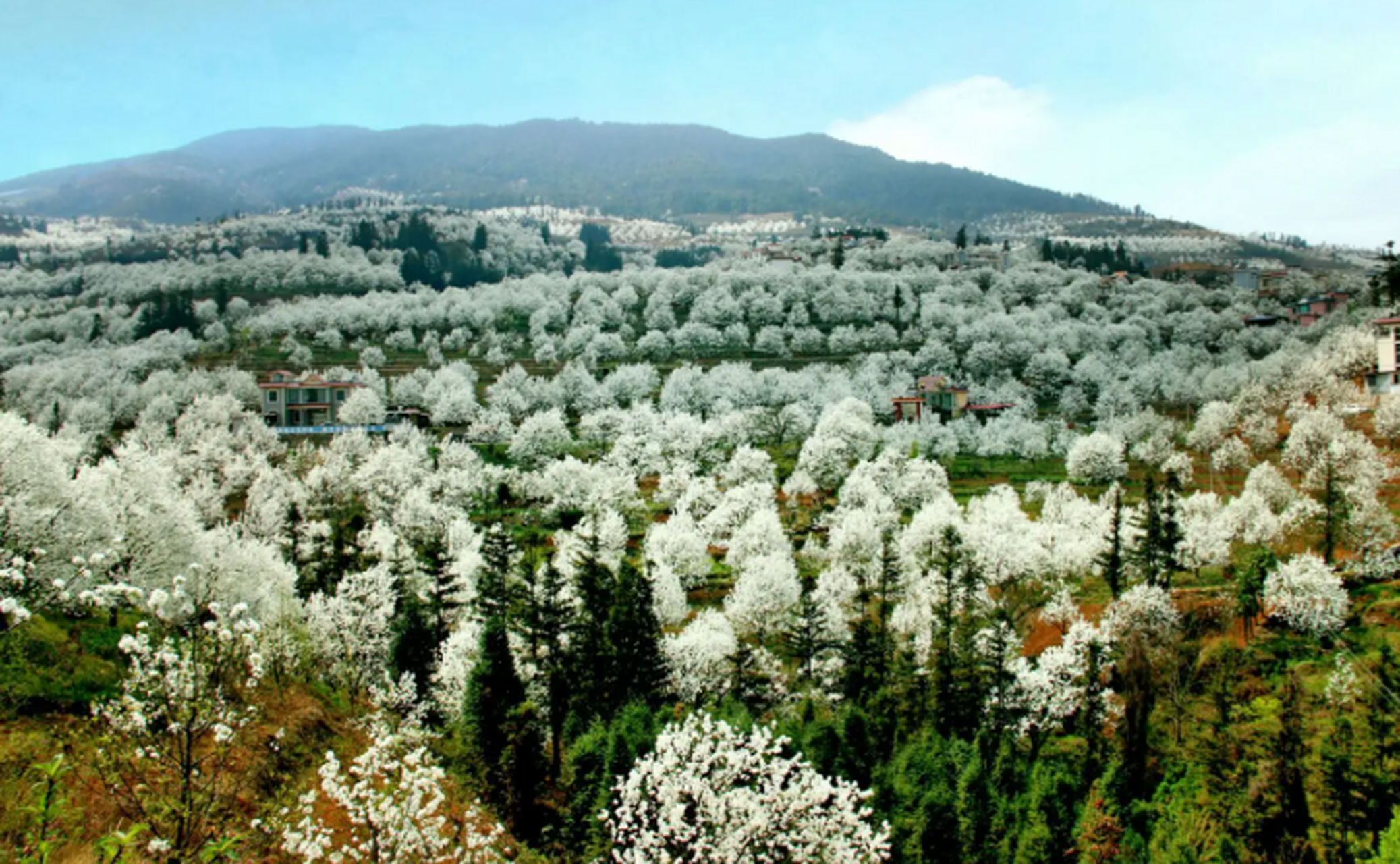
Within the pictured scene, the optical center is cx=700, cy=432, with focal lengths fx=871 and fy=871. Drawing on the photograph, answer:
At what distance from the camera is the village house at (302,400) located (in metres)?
116

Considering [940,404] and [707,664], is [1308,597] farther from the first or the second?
[940,404]

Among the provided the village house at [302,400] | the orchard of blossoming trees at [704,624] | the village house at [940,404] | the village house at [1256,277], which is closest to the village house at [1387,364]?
the orchard of blossoming trees at [704,624]

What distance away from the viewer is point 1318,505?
55.2m

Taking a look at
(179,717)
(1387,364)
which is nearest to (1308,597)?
(179,717)

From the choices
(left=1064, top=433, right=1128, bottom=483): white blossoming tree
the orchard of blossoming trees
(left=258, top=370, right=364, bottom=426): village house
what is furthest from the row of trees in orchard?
(left=258, top=370, right=364, bottom=426): village house

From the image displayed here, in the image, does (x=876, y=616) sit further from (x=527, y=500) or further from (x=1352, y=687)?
(x=527, y=500)

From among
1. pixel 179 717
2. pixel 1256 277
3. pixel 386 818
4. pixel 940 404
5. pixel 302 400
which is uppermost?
pixel 1256 277

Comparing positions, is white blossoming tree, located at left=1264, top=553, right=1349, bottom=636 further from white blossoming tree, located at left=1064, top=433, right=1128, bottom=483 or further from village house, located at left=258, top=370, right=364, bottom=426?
village house, located at left=258, top=370, right=364, bottom=426

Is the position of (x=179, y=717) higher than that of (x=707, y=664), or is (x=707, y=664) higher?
(x=179, y=717)

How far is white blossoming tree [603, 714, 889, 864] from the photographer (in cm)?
1688

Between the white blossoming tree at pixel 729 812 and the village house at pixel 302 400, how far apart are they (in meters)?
109

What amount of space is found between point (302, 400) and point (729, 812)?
115359 mm

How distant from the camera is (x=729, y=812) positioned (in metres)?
17.4

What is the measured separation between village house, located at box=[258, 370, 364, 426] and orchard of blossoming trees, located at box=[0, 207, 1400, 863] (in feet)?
15.3
